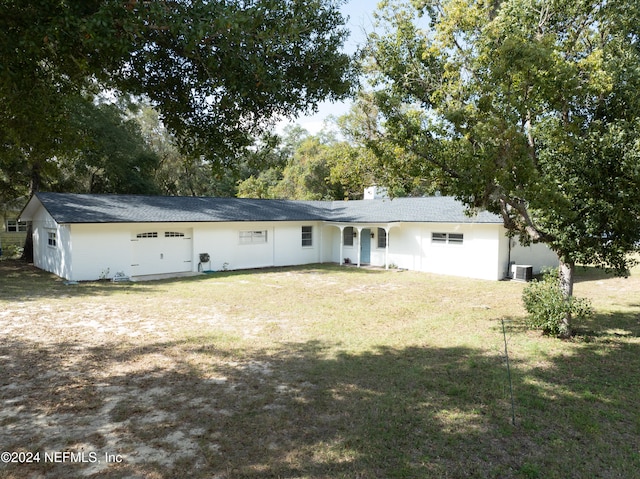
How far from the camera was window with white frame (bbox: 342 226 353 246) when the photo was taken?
2319cm

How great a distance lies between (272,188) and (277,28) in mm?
37410

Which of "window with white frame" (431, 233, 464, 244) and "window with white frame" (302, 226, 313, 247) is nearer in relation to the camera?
"window with white frame" (431, 233, 464, 244)

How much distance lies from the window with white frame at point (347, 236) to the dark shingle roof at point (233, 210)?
2.57 feet

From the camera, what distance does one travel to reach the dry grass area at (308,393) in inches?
165

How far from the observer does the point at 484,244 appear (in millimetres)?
17719

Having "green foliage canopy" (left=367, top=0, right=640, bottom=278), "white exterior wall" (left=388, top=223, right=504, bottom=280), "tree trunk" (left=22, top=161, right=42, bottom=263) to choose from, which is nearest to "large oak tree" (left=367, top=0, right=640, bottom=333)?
"green foliage canopy" (left=367, top=0, right=640, bottom=278)

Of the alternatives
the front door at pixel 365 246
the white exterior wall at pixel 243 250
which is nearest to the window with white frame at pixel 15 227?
the white exterior wall at pixel 243 250

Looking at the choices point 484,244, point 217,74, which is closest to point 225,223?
point 484,244

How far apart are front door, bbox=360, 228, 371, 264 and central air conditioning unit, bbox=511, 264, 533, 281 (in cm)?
732

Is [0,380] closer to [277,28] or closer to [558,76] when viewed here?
[277,28]

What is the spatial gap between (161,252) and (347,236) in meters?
10.0

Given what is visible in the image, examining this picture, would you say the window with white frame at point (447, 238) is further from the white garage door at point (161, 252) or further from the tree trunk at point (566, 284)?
the white garage door at point (161, 252)

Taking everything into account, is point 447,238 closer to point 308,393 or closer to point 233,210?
point 233,210

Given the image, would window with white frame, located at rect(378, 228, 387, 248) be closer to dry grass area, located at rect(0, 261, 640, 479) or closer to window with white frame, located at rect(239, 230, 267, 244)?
window with white frame, located at rect(239, 230, 267, 244)
